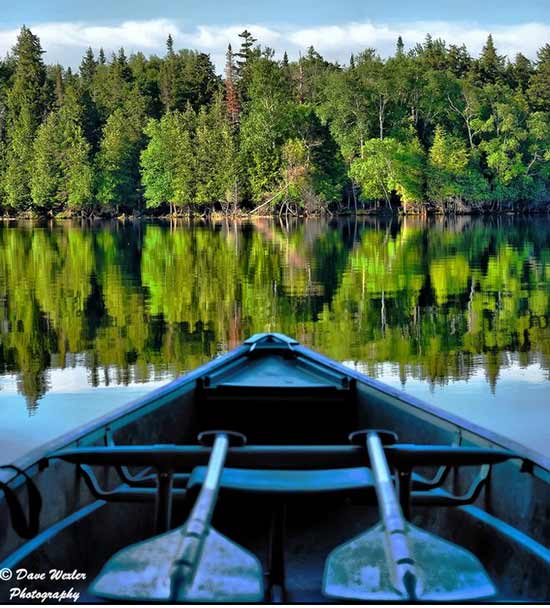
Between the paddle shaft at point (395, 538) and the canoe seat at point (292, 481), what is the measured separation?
0.12 metres

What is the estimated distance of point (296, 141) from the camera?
5947 cm

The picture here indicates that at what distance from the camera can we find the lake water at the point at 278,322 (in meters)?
8.59

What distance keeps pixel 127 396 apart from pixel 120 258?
1920 centimetres

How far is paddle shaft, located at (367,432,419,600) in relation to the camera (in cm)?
238

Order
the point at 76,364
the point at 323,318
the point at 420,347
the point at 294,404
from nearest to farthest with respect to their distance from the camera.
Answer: the point at 294,404, the point at 76,364, the point at 420,347, the point at 323,318

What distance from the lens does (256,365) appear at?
635cm

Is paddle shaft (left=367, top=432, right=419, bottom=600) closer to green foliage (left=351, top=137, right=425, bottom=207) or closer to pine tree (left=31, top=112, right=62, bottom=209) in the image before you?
green foliage (left=351, top=137, right=425, bottom=207)

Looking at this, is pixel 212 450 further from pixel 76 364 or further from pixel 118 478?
pixel 76 364

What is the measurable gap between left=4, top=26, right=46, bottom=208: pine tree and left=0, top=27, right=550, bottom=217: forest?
0.19 metres

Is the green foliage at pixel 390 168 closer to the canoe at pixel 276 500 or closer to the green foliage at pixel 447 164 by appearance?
the green foliage at pixel 447 164

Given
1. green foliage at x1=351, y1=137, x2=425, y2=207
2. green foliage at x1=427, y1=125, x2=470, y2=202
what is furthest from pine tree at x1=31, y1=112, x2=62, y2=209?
green foliage at x1=427, y1=125, x2=470, y2=202

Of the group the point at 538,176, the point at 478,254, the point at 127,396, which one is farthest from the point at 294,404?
the point at 538,176

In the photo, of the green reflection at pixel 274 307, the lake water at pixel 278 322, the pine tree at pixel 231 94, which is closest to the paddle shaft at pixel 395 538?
the lake water at pixel 278 322

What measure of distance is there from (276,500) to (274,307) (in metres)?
12.2
